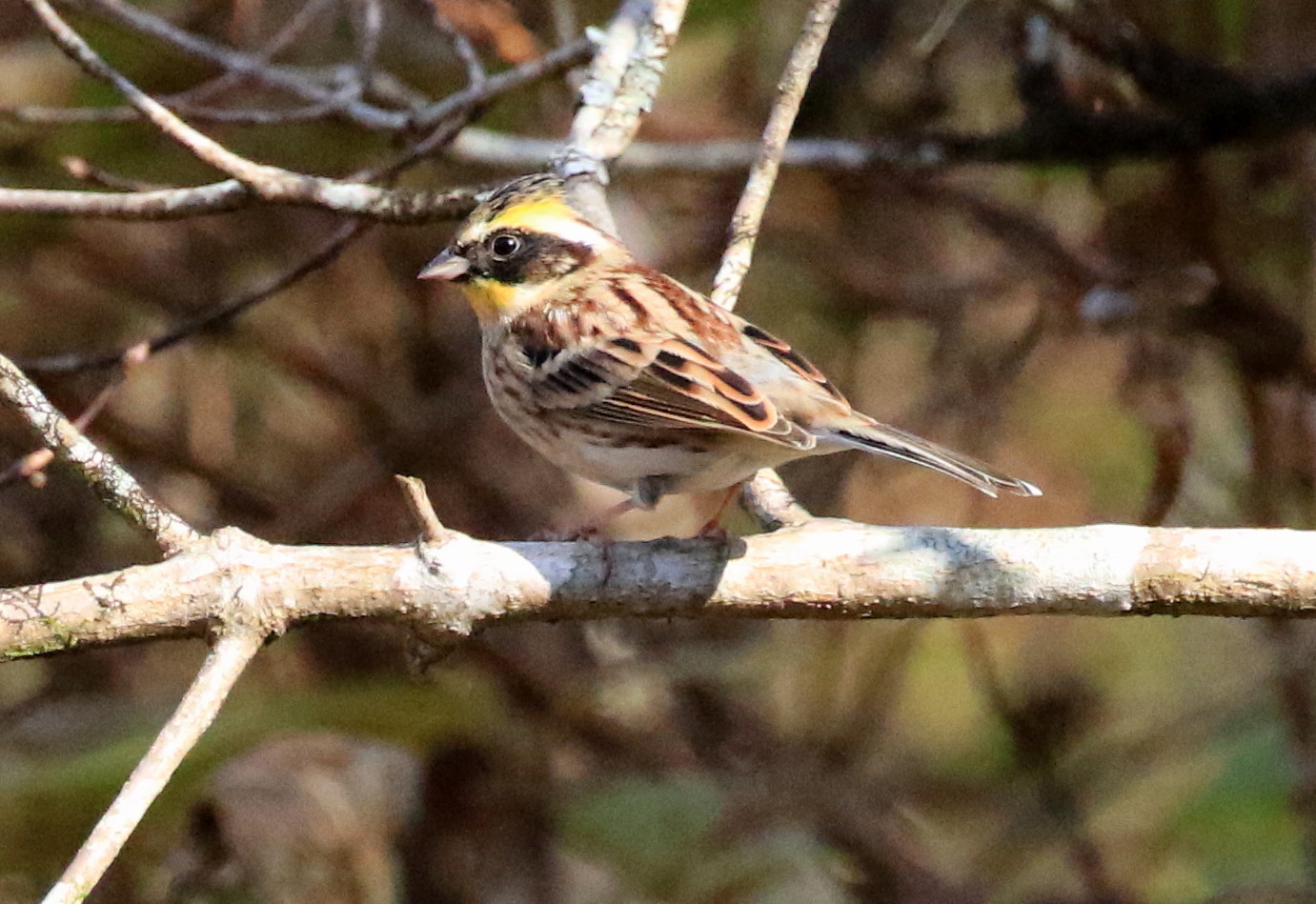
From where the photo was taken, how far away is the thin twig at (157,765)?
1872 millimetres

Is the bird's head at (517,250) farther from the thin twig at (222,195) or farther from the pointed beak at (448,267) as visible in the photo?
the thin twig at (222,195)

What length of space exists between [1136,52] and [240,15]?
207cm

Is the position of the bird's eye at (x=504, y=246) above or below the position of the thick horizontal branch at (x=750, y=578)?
above

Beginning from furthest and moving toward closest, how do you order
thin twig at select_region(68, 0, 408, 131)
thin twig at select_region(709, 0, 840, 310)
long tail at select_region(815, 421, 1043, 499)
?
1. thin twig at select_region(68, 0, 408, 131)
2. thin twig at select_region(709, 0, 840, 310)
3. long tail at select_region(815, 421, 1043, 499)

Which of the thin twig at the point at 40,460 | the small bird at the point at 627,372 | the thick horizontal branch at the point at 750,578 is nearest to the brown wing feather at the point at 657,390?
the small bird at the point at 627,372

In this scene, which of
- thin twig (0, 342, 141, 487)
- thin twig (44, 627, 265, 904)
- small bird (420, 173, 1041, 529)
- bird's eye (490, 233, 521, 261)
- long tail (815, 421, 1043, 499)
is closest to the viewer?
thin twig (44, 627, 265, 904)

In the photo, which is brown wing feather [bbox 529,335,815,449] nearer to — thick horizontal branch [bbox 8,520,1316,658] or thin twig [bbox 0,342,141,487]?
thick horizontal branch [bbox 8,520,1316,658]

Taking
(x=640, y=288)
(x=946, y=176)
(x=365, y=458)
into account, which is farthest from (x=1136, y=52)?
(x=365, y=458)

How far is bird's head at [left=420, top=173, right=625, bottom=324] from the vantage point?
3131mm

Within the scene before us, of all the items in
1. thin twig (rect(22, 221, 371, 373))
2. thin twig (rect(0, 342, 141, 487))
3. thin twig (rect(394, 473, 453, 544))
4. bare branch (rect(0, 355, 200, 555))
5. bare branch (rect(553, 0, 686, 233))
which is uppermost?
bare branch (rect(553, 0, 686, 233))

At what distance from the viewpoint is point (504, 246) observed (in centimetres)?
327

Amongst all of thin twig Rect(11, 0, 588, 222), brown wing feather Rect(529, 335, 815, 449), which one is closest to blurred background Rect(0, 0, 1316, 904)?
brown wing feather Rect(529, 335, 815, 449)

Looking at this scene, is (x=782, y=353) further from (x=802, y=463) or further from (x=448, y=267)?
(x=802, y=463)

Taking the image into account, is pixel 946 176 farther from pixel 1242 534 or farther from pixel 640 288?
pixel 1242 534
